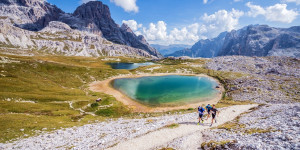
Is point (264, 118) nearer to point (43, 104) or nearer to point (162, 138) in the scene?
point (162, 138)

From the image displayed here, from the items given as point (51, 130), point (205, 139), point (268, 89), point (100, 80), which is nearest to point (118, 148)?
point (205, 139)

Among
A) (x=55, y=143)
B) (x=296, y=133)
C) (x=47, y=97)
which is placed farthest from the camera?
(x=47, y=97)

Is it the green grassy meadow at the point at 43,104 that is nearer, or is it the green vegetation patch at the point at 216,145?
the green vegetation patch at the point at 216,145

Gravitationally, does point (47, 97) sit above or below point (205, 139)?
below

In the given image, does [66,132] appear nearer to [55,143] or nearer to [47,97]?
[55,143]

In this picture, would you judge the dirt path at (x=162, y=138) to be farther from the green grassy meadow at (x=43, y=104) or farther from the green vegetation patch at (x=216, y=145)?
the green grassy meadow at (x=43, y=104)

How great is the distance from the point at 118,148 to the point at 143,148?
4.17m

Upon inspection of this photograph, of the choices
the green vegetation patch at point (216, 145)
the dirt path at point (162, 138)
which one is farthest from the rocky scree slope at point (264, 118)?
the dirt path at point (162, 138)

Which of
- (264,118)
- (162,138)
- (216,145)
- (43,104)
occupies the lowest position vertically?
(43,104)

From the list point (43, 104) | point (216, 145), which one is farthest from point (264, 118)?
point (43, 104)

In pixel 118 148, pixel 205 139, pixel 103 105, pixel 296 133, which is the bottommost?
pixel 103 105

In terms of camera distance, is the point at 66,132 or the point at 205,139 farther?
the point at 66,132

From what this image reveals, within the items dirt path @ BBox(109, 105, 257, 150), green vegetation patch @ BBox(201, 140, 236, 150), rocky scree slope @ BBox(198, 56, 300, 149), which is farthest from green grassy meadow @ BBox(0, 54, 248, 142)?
green vegetation patch @ BBox(201, 140, 236, 150)

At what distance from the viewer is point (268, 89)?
76.2 m
